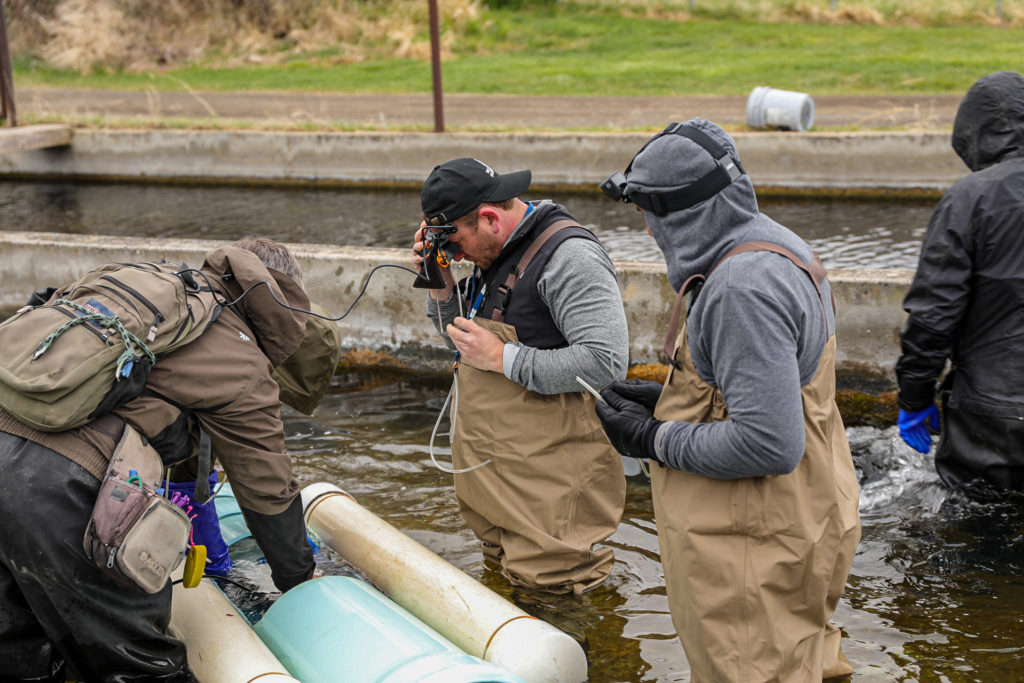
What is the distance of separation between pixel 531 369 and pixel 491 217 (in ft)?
2.01

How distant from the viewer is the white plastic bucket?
41.2 feet

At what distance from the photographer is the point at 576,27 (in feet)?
77.6

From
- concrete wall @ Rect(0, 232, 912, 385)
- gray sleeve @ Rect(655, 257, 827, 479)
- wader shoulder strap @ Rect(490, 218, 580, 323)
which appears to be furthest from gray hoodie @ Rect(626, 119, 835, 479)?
concrete wall @ Rect(0, 232, 912, 385)

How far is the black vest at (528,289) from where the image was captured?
4055 millimetres

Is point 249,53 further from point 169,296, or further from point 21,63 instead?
point 169,296

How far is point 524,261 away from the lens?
13.4 ft

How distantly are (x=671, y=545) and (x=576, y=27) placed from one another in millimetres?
22000

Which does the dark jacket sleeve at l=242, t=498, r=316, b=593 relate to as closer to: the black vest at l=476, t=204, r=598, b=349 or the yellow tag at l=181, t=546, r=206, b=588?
the yellow tag at l=181, t=546, r=206, b=588

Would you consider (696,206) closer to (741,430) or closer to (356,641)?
(741,430)

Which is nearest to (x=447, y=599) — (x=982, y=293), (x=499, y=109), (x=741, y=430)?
(x=741, y=430)

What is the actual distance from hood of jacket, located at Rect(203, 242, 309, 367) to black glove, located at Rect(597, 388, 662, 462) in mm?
1457

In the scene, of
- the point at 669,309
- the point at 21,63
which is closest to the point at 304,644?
the point at 669,309

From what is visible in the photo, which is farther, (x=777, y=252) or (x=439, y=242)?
(x=439, y=242)

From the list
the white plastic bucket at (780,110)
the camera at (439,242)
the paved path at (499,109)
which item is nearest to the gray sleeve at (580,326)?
the camera at (439,242)
